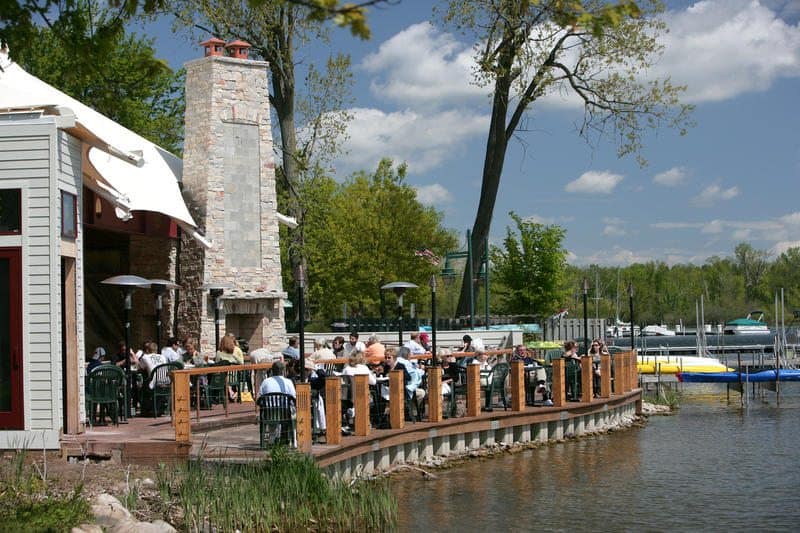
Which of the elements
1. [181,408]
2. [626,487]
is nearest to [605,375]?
[626,487]

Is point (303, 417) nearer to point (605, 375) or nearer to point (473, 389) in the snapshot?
point (473, 389)

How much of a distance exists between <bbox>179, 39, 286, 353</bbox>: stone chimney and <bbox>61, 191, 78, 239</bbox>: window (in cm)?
1102

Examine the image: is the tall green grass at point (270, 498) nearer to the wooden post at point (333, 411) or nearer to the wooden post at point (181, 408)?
the wooden post at point (181, 408)

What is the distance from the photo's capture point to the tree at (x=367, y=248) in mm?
51938

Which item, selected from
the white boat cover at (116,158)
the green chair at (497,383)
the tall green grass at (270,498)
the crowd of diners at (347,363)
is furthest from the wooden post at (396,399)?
the white boat cover at (116,158)

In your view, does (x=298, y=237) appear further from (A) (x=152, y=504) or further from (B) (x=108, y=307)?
(A) (x=152, y=504)

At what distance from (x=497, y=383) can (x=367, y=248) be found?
31.4 metres

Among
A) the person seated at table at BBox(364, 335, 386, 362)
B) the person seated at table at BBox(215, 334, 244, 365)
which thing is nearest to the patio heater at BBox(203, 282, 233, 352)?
the person seated at table at BBox(215, 334, 244, 365)

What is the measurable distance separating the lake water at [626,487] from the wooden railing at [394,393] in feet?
3.45

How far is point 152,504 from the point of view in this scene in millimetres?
11719

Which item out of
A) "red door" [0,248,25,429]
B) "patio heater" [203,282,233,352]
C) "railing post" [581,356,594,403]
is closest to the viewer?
"red door" [0,248,25,429]

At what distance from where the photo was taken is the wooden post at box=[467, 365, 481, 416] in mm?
19641

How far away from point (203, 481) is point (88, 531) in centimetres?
205

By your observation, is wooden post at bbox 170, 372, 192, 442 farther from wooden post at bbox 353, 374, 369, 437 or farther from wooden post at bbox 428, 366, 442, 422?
wooden post at bbox 428, 366, 442, 422
